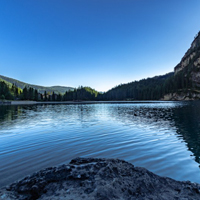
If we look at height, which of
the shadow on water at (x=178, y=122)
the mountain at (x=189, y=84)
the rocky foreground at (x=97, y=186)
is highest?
the mountain at (x=189, y=84)

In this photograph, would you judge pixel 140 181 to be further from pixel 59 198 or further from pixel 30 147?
pixel 30 147

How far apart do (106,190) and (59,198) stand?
113 centimetres

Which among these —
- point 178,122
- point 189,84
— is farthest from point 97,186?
point 189,84

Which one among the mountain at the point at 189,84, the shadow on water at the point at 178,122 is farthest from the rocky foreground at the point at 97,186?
the mountain at the point at 189,84

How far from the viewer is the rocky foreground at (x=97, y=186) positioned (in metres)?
3.47

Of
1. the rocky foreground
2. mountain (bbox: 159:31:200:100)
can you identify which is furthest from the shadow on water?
mountain (bbox: 159:31:200:100)

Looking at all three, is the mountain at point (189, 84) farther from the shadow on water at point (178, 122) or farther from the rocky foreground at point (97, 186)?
the rocky foreground at point (97, 186)

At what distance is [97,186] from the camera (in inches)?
141

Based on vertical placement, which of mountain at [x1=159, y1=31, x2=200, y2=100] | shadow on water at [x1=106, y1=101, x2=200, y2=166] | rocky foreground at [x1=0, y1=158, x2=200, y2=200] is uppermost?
mountain at [x1=159, y1=31, x2=200, y2=100]

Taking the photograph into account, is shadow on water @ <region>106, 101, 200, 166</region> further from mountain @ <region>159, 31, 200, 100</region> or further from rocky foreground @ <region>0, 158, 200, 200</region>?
mountain @ <region>159, 31, 200, 100</region>

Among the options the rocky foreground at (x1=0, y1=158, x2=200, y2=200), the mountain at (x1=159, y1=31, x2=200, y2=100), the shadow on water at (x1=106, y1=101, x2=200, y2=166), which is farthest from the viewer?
the mountain at (x1=159, y1=31, x2=200, y2=100)

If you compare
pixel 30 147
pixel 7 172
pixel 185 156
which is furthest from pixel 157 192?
pixel 30 147

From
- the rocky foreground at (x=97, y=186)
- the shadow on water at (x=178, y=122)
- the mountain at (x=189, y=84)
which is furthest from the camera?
the mountain at (x=189, y=84)

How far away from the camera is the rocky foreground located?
3469 millimetres
